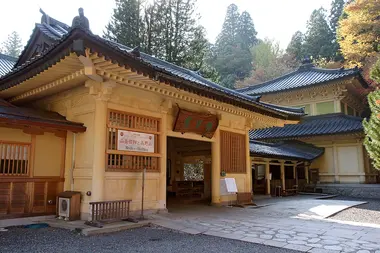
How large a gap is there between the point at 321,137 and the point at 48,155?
14.8 m

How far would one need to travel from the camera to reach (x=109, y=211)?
6477 mm

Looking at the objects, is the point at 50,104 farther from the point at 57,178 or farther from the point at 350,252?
the point at 350,252

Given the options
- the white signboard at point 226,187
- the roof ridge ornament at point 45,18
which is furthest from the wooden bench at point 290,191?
the roof ridge ornament at point 45,18

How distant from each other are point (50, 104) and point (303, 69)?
18.9 m

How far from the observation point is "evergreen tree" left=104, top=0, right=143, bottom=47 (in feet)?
79.1

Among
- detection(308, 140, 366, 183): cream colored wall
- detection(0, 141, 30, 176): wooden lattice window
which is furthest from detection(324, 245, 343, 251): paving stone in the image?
detection(308, 140, 366, 183): cream colored wall

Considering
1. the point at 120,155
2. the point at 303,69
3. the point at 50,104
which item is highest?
the point at 303,69

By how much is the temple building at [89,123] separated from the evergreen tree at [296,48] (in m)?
32.5

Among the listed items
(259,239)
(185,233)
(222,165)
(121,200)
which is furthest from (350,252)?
(222,165)

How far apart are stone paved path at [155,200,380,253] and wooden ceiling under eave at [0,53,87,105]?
3.48m

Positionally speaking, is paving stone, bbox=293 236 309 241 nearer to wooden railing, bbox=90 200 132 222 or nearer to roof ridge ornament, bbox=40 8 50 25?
wooden railing, bbox=90 200 132 222

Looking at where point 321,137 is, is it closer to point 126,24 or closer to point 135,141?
point 135,141

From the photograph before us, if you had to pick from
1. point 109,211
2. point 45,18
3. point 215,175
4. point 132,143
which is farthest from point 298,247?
point 45,18

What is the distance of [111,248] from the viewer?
15.2ft
